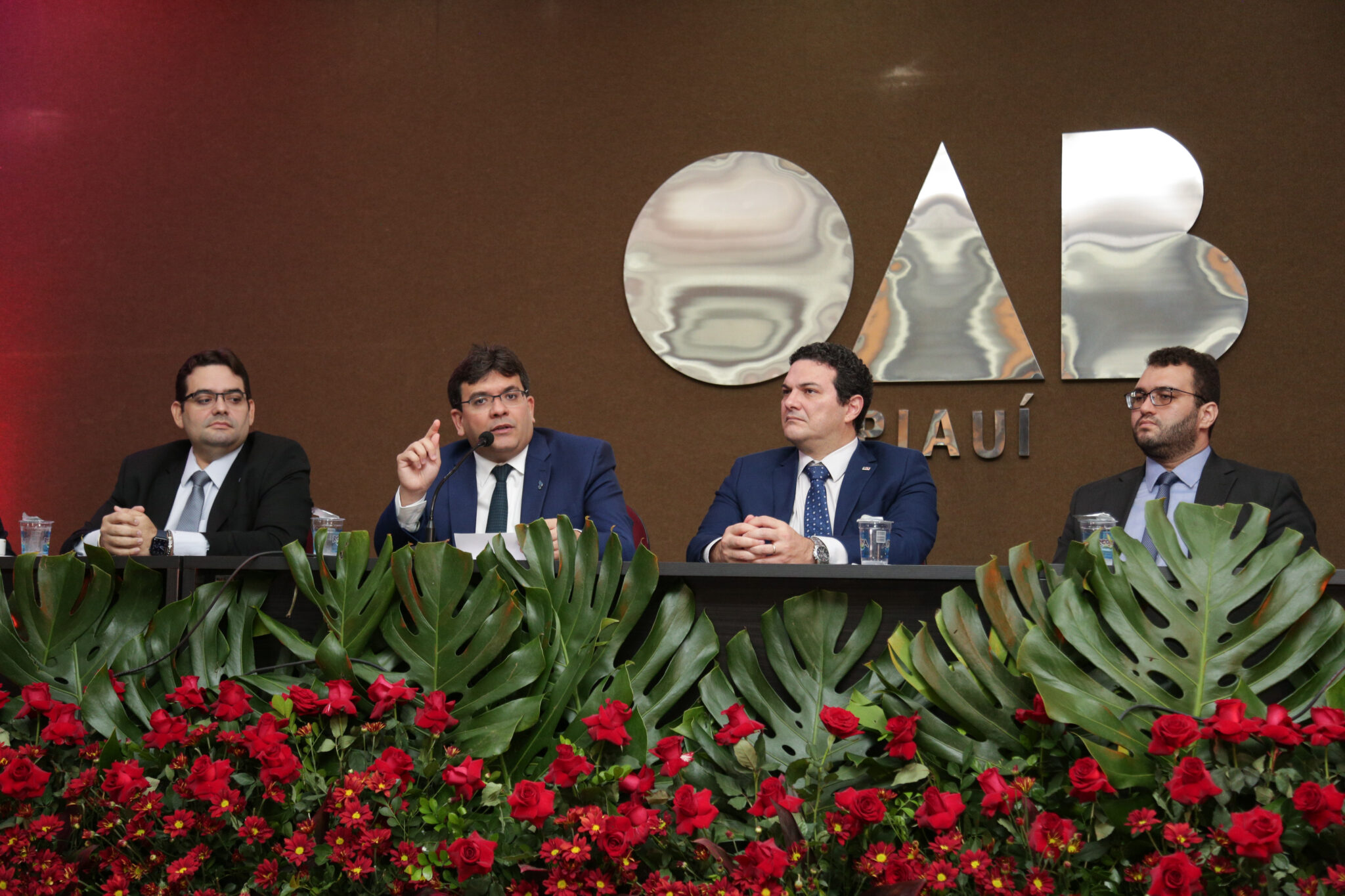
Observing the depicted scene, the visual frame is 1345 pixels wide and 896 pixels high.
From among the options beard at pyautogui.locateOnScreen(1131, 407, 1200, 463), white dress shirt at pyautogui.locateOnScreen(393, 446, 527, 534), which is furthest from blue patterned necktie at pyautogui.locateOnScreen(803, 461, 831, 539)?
beard at pyautogui.locateOnScreen(1131, 407, 1200, 463)

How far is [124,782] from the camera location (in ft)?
5.31

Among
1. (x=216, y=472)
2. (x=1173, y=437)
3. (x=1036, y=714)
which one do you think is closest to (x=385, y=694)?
(x=1036, y=714)

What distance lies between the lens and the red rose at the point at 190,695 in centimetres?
173

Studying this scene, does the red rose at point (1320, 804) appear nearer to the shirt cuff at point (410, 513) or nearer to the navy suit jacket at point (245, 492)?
the shirt cuff at point (410, 513)

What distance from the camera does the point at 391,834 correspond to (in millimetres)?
1595

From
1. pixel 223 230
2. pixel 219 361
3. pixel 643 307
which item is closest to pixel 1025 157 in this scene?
pixel 643 307

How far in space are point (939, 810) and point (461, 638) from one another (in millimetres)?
801

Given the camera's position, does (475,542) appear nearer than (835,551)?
Yes

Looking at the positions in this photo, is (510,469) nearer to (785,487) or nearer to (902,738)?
(785,487)

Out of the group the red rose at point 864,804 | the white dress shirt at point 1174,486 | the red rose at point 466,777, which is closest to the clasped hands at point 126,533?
the red rose at point 466,777

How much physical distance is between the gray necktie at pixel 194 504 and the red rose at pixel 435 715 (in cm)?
169

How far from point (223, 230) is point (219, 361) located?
1118 mm

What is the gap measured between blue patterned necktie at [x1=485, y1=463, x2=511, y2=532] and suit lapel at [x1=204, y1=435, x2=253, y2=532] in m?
0.70

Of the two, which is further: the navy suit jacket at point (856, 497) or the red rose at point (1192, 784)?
the navy suit jacket at point (856, 497)
